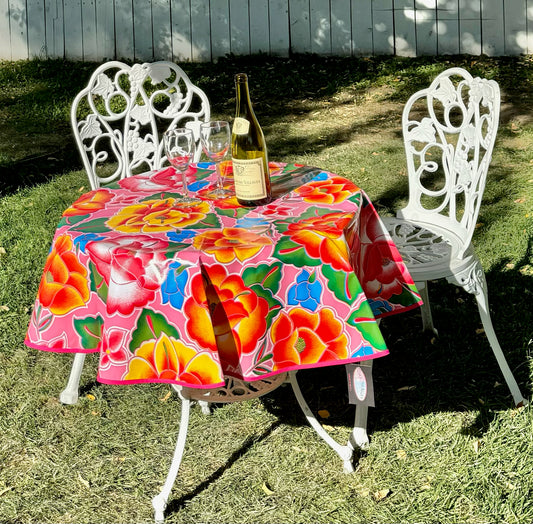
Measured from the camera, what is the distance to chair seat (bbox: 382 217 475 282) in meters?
3.02

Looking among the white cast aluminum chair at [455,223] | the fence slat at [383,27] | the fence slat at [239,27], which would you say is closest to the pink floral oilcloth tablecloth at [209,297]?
the white cast aluminum chair at [455,223]

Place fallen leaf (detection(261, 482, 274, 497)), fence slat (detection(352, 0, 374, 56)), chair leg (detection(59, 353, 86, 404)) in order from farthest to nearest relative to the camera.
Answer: fence slat (detection(352, 0, 374, 56))
chair leg (detection(59, 353, 86, 404))
fallen leaf (detection(261, 482, 274, 497))

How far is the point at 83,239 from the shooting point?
2.45 meters

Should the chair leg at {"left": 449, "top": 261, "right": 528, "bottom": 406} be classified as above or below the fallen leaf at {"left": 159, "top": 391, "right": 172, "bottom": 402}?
above

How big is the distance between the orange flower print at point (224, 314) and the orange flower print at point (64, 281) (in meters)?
0.43

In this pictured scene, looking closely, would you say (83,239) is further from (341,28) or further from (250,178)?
(341,28)

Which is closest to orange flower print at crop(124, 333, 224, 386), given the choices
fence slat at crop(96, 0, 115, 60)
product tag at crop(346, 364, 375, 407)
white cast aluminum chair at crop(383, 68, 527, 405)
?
product tag at crop(346, 364, 375, 407)

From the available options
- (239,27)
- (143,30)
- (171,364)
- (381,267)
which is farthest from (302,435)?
(143,30)

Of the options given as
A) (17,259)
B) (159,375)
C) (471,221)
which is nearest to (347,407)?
(471,221)

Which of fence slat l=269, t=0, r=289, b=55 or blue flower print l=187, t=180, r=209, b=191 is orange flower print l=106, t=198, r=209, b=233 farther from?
fence slat l=269, t=0, r=289, b=55

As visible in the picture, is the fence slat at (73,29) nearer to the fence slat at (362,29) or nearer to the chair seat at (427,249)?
the fence slat at (362,29)

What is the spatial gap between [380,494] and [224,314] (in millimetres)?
1003

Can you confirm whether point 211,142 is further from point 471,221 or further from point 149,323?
point 471,221

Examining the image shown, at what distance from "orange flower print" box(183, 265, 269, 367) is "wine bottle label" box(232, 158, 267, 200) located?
0.45 meters
